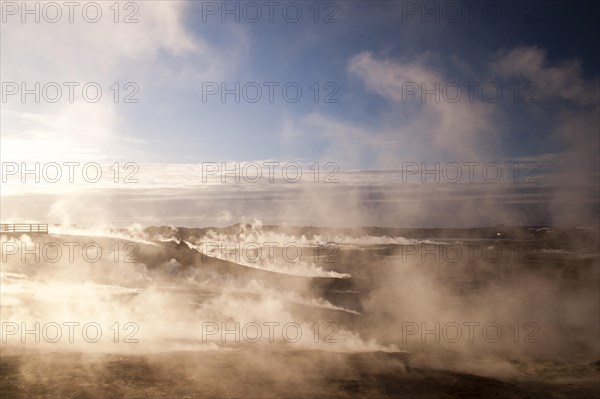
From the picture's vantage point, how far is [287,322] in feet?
69.2

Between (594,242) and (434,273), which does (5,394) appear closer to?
(434,273)

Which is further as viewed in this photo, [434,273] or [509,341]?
[434,273]

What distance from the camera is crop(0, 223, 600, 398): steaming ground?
1370 cm

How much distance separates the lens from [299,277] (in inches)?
1215

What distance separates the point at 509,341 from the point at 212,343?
13368mm

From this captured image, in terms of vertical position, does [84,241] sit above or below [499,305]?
above

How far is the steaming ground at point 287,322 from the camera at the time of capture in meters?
13.7

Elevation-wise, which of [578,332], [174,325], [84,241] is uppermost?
[84,241]

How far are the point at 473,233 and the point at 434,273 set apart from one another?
2515cm

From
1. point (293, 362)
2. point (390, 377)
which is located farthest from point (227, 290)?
point (390, 377)

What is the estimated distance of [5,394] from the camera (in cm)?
1234

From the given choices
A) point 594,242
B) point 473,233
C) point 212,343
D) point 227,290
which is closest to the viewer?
point 212,343

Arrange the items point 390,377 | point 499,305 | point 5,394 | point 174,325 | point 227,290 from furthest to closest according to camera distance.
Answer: point 499,305 → point 227,290 → point 174,325 → point 390,377 → point 5,394

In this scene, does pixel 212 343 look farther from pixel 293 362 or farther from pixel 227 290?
pixel 227 290
